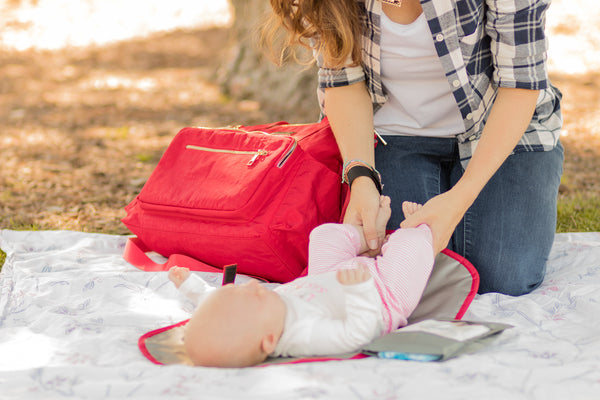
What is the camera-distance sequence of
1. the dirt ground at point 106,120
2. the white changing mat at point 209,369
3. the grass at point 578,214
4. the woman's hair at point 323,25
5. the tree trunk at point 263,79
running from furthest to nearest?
the tree trunk at point 263,79 < the dirt ground at point 106,120 < the grass at point 578,214 < the woman's hair at point 323,25 < the white changing mat at point 209,369

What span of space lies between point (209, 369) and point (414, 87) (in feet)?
3.85

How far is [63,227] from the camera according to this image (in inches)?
109

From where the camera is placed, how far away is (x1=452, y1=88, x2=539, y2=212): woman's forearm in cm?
186

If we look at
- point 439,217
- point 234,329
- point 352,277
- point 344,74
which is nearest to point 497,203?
point 439,217

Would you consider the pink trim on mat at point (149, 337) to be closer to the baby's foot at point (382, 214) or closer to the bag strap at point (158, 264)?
the bag strap at point (158, 264)

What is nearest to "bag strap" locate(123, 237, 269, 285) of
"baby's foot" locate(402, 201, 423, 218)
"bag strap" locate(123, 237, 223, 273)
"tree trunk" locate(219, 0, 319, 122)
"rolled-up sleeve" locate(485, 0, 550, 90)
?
"bag strap" locate(123, 237, 223, 273)

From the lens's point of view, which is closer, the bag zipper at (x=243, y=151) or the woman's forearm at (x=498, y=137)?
the woman's forearm at (x=498, y=137)

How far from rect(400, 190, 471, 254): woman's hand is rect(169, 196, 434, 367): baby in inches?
1.1

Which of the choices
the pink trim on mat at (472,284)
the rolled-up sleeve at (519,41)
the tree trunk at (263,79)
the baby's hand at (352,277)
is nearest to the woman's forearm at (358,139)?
the pink trim on mat at (472,284)

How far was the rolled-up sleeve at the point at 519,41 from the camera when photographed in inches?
73.6

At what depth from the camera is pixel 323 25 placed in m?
2.03

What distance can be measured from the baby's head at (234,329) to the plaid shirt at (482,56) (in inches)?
36.8

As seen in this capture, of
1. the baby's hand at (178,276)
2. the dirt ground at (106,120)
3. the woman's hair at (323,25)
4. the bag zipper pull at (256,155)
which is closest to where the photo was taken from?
the baby's hand at (178,276)

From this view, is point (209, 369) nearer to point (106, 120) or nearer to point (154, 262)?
point (154, 262)
